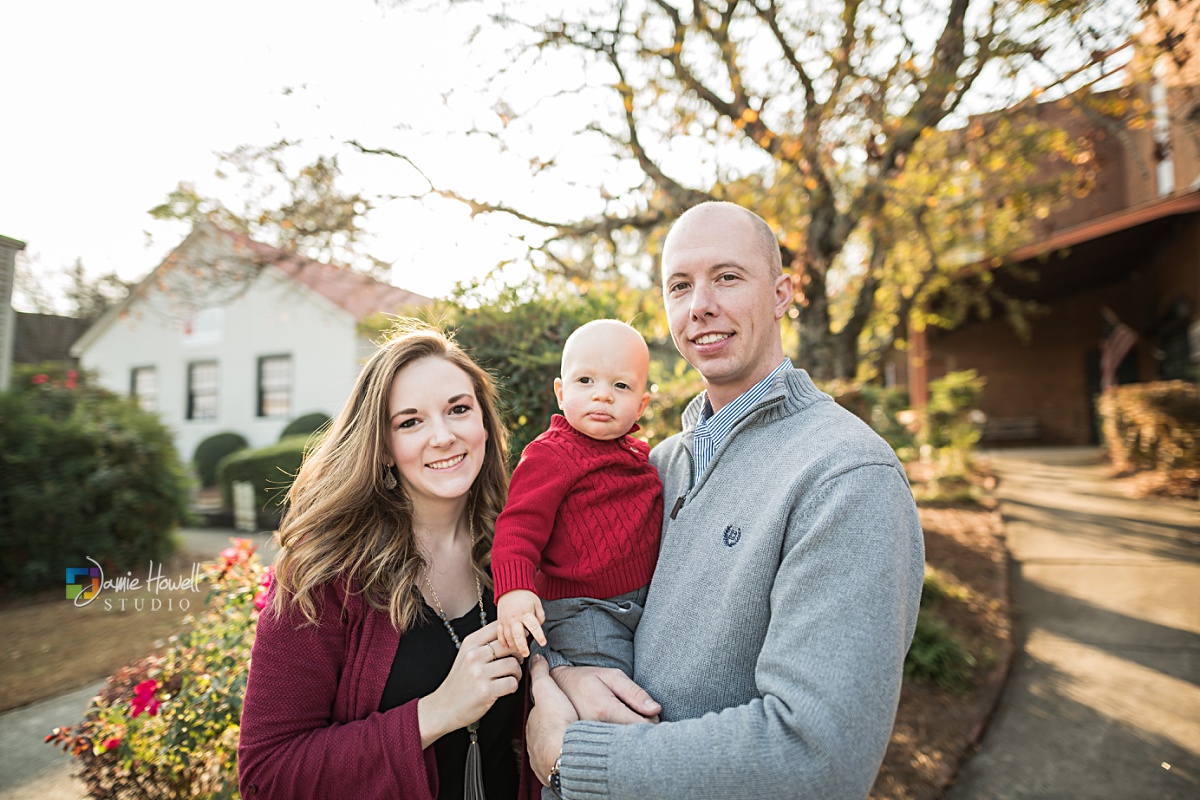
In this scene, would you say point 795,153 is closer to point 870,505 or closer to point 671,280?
point 671,280

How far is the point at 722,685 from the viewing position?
1498 mm

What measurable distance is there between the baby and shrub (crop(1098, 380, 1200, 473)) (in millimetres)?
10618

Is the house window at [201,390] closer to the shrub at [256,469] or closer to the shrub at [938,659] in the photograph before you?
the shrub at [256,469]

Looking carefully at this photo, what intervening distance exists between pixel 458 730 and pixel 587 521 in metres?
0.72

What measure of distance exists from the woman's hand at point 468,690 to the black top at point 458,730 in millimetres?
106

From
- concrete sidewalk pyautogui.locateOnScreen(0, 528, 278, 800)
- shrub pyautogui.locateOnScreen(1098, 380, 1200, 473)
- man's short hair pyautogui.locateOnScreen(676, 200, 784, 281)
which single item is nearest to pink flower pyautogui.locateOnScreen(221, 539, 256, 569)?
concrete sidewalk pyautogui.locateOnScreen(0, 528, 278, 800)

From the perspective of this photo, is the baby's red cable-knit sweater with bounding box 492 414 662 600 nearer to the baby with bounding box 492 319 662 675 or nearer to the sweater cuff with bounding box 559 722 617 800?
the baby with bounding box 492 319 662 675

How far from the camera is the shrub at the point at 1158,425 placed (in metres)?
9.00

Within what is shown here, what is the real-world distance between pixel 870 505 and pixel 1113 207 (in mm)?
23221

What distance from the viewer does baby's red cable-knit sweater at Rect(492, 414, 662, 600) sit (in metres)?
1.82

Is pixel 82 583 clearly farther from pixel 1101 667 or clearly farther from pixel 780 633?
pixel 1101 667

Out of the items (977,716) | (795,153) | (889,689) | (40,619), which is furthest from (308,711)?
(40,619)

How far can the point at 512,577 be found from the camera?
5.73ft

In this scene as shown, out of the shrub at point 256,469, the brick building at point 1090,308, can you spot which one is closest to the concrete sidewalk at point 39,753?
the shrub at point 256,469
